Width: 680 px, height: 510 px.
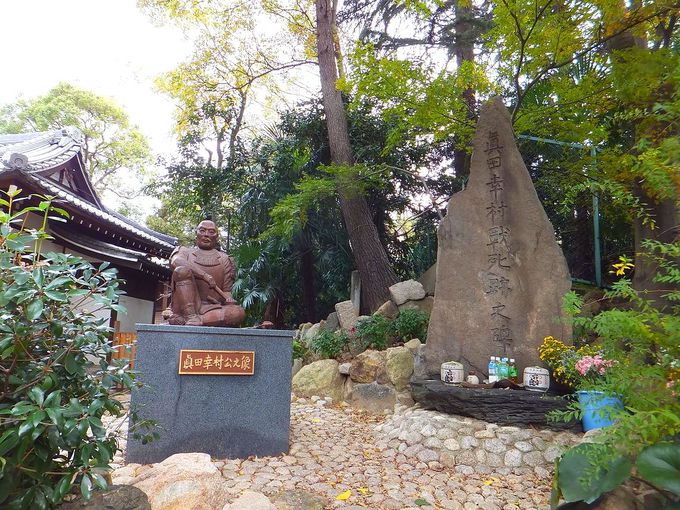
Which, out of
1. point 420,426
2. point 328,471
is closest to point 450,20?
point 420,426

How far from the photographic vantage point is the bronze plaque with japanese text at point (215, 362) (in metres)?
3.93

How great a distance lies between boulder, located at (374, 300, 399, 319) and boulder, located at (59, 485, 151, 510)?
5.32m

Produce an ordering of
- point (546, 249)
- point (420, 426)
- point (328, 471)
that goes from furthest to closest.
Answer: point (546, 249)
point (420, 426)
point (328, 471)

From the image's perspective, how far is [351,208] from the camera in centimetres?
826

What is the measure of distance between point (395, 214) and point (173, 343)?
24.6ft

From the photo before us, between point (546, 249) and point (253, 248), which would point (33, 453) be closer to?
point (546, 249)

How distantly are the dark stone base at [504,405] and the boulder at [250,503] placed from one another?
7.48ft

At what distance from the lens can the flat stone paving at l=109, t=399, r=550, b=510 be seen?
317 cm

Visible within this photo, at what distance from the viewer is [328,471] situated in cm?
369

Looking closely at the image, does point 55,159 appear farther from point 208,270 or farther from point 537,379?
point 537,379

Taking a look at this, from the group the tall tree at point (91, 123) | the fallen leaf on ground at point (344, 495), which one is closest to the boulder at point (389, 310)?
the fallen leaf on ground at point (344, 495)

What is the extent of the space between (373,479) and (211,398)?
150cm

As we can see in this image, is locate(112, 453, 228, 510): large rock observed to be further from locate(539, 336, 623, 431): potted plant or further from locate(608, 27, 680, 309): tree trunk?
locate(608, 27, 680, 309): tree trunk

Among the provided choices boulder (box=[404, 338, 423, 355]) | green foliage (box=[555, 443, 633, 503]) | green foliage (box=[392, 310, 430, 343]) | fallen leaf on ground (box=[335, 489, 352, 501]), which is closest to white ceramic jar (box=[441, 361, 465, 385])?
boulder (box=[404, 338, 423, 355])
